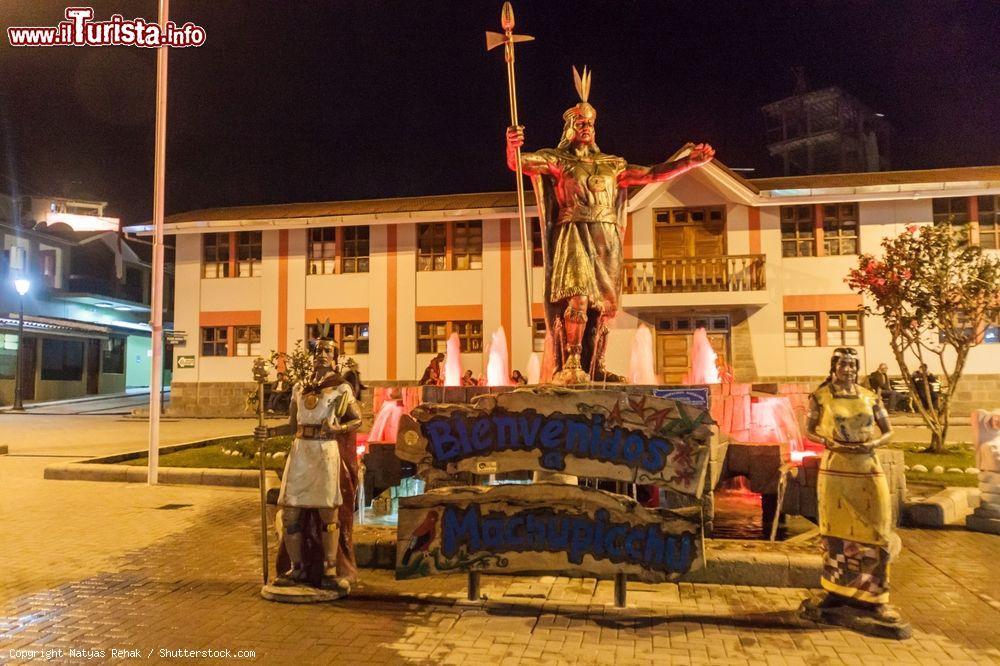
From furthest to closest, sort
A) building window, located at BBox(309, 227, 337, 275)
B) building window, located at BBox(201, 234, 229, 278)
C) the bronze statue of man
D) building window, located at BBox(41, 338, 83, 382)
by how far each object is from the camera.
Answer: building window, located at BBox(41, 338, 83, 382) < building window, located at BBox(201, 234, 229, 278) < building window, located at BBox(309, 227, 337, 275) < the bronze statue of man

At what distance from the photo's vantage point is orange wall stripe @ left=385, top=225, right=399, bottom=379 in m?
23.4

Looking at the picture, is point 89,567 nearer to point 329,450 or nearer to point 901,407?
point 329,450

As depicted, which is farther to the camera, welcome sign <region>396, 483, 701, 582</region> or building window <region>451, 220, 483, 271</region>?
building window <region>451, 220, 483, 271</region>

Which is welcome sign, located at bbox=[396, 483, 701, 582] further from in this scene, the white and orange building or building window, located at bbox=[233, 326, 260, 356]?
building window, located at bbox=[233, 326, 260, 356]

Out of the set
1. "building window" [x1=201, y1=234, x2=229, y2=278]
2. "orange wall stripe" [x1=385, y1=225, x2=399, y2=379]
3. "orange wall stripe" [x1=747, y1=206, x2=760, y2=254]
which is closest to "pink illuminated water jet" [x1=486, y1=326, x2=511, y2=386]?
"orange wall stripe" [x1=385, y1=225, x2=399, y2=379]

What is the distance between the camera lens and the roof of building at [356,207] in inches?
943

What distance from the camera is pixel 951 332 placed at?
12.6 meters

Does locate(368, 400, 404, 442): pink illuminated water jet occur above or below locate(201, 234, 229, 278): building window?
below

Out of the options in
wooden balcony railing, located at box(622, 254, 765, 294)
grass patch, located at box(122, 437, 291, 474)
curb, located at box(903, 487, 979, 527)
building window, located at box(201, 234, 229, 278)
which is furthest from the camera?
building window, located at box(201, 234, 229, 278)

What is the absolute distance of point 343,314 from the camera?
23953 mm

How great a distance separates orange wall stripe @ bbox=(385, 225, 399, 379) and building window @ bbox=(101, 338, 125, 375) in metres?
22.8

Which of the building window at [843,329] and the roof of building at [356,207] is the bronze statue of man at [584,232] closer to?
the roof of building at [356,207]

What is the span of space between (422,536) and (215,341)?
2196 cm

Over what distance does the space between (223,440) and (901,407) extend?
1891cm
